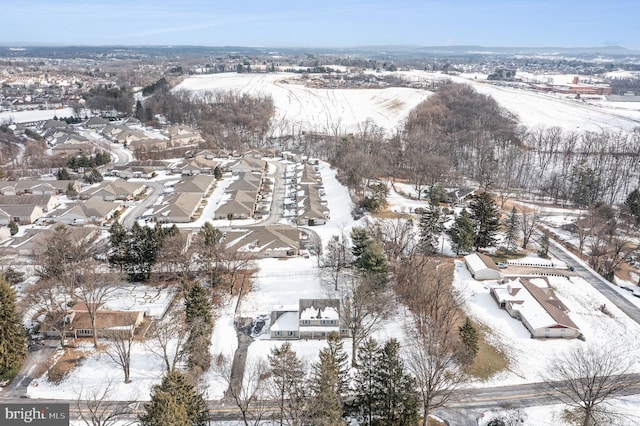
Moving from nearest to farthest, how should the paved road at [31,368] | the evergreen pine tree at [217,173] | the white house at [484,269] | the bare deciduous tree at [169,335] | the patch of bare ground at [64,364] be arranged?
the paved road at [31,368] → the patch of bare ground at [64,364] → the bare deciduous tree at [169,335] → the white house at [484,269] → the evergreen pine tree at [217,173]

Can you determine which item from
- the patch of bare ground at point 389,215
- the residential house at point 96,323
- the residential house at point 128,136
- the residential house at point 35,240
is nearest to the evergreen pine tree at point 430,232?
the patch of bare ground at point 389,215

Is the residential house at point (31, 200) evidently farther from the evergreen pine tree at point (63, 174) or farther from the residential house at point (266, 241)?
the residential house at point (266, 241)

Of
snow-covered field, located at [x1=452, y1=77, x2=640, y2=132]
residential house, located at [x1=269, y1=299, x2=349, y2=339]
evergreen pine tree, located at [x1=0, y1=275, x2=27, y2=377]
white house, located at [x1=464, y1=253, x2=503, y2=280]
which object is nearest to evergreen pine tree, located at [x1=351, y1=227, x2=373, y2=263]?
residential house, located at [x1=269, y1=299, x2=349, y2=339]

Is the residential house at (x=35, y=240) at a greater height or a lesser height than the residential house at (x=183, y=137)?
lesser

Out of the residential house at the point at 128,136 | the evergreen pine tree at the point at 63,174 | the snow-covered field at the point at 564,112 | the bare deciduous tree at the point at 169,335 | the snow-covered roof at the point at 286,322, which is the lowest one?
the bare deciduous tree at the point at 169,335

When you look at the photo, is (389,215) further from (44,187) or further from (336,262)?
(44,187)

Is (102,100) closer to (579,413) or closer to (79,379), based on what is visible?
(79,379)

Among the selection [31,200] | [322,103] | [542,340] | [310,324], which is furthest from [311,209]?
[322,103]
